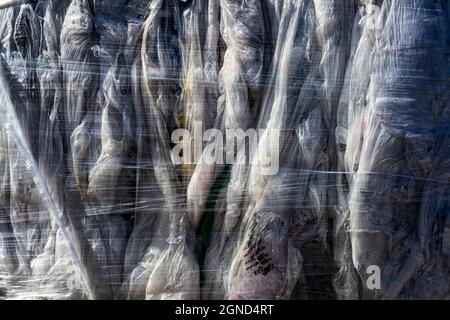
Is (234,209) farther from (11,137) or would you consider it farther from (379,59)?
(11,137)

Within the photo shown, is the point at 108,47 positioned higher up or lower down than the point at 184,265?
higher up

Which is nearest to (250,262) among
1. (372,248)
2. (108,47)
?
(372,248)

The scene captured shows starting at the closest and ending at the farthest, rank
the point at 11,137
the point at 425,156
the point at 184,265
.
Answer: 1. the point at 425,156
2. the point at 184,265
3. the point at 11,137

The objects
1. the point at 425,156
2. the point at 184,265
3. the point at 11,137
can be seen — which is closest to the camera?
the point at 425,156

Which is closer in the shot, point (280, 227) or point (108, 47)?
point (280, 227)
